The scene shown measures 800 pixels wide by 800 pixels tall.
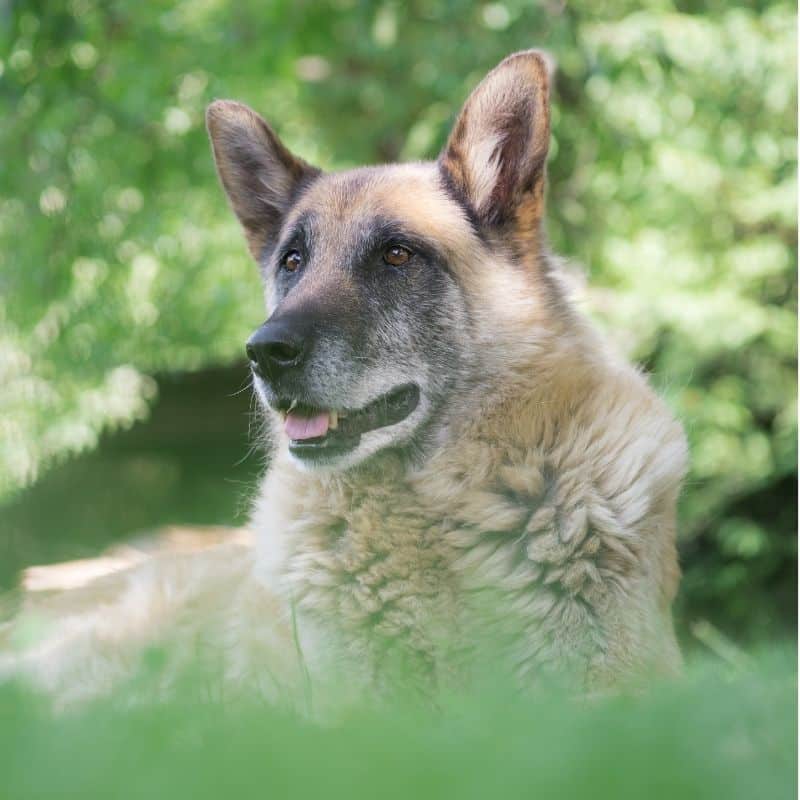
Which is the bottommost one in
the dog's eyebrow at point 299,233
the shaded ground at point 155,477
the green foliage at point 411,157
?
the shaded ground at point 155,477

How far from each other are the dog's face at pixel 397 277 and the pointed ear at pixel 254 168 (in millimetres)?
25

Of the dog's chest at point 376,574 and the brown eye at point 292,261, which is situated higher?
the brown eye at point 292,261

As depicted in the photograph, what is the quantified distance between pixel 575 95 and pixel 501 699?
8.06 metres

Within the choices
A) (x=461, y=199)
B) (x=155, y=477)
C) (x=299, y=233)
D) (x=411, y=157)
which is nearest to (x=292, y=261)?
(x=299, y=233)

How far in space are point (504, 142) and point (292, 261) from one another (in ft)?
2.84

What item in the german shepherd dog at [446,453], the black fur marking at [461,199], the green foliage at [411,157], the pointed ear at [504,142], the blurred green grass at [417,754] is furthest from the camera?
the green foliage at [411,157]

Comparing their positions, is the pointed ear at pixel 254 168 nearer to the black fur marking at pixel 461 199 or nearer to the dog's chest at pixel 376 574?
the black fur marking at pixel 461 199

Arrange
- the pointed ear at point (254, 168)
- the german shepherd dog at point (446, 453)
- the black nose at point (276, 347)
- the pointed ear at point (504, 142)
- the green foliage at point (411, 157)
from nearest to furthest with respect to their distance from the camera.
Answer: the german shepherd dog at point (446, 453)
the black nose at point (276, 347)
the pointed ear at point (504, 142)
the pointed ear at point (254, 168)
the green foliage at point (411, 157)

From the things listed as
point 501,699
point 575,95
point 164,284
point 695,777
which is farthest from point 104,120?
point 695,777

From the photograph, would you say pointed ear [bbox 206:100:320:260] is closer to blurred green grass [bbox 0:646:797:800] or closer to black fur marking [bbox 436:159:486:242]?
black fur marking [bbox 436:159:486:242]

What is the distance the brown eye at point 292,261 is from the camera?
158 inches

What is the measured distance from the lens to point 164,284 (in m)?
10.6

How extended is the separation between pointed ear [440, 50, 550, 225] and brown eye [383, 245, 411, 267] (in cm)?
31

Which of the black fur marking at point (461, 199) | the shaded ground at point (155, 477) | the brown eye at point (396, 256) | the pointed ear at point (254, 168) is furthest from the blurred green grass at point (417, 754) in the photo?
the shaded ground at point (155, 477)
